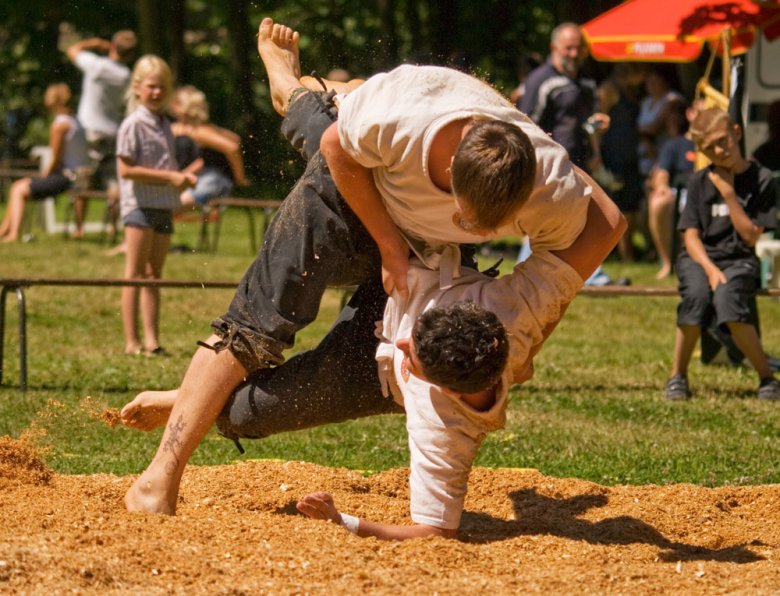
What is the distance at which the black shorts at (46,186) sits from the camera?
1523 cm

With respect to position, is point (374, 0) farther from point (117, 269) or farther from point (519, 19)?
point (117, 269)

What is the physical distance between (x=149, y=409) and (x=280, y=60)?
1345mm

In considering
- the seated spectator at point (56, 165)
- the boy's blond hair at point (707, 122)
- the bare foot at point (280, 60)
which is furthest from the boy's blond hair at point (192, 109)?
the bare foot at point (280, 60)

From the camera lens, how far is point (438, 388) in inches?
167

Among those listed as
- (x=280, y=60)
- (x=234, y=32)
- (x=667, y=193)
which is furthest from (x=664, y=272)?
(x=234, y=32)

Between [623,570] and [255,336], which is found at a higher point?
[255,336]

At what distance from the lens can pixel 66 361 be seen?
29.6 ft

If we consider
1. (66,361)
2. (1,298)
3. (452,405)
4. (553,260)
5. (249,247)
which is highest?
(553,260)

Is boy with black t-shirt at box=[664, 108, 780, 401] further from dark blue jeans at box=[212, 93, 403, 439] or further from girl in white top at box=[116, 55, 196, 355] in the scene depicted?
dark blue jeans at box=[212, 93, 403, 439]

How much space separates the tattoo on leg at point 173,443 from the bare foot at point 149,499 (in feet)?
0.20

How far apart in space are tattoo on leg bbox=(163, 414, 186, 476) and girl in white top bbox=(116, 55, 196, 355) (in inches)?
177

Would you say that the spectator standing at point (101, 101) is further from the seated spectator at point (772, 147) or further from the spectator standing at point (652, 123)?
the seated spectator at point (772, 147)

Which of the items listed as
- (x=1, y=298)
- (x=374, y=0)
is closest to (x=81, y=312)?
(x=1, y=298)

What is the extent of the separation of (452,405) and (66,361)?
5.27 meters
